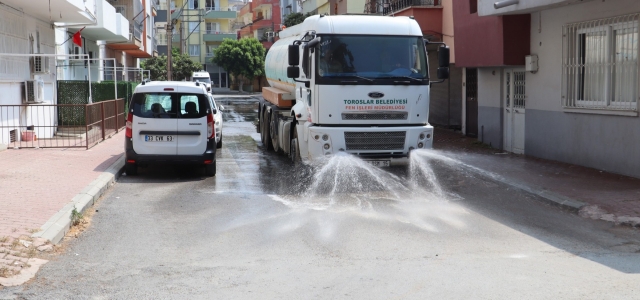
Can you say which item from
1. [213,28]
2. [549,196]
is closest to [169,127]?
[549,196]

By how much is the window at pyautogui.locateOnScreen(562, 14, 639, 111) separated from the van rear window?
765 centimetres

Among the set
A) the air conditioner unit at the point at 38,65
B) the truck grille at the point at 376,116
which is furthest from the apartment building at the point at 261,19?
the truck grille at the point at 376,116

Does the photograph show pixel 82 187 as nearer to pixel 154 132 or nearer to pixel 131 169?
pixel 154 132

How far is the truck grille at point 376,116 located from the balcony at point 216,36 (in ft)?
275

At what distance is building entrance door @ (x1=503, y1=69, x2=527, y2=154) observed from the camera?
19109 mm

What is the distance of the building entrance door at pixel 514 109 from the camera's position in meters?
19.1

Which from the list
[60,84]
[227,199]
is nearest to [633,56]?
[227,199]

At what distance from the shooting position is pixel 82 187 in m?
12.4

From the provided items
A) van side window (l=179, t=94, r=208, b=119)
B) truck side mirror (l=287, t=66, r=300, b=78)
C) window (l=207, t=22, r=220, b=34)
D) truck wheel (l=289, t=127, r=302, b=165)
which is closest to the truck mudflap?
truck wheel (l=289, t=127, r=302, b=165)

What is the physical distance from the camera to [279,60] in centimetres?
1925

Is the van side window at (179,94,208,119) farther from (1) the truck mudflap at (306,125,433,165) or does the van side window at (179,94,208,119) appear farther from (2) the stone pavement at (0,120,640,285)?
(1) the truck mudflap at (306,125,433,165)

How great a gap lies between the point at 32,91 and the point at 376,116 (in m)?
11.8

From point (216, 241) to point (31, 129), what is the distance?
46.3ft

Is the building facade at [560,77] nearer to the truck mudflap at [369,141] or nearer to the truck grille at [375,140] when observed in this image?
the truck mudflap at [369,141]
